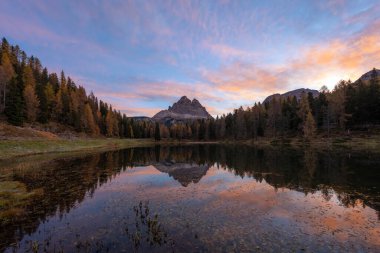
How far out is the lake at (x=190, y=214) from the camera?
41.2ft

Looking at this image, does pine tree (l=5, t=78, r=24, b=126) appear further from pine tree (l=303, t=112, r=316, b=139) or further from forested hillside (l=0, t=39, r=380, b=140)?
pine tree (l=303, t=112, r=316, b=139)

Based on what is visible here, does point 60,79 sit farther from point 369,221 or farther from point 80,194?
point 369,221

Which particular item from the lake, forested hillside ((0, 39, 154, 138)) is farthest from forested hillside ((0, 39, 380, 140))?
the lake

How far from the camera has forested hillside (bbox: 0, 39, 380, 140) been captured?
3608 inches

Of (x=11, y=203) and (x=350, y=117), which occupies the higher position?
(x=350, y=117)

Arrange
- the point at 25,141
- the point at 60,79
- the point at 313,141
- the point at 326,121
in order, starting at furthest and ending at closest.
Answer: the point at 60,79, the point at 326,121, the point at 313,141, the point at 25,141

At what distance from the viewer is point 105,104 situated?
17900 centimetres

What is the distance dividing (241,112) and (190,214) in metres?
152

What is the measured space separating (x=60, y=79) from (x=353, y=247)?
526ft

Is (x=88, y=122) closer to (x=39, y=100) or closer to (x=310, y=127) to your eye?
(x=39, y=100)

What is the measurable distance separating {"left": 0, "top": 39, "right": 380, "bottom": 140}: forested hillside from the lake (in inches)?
2926

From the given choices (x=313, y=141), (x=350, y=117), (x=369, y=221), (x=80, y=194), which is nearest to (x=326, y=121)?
(x=350, y=117)

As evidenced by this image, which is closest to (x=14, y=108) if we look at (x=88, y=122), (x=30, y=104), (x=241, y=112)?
(x=30, y=104)

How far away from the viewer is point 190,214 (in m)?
17.4
